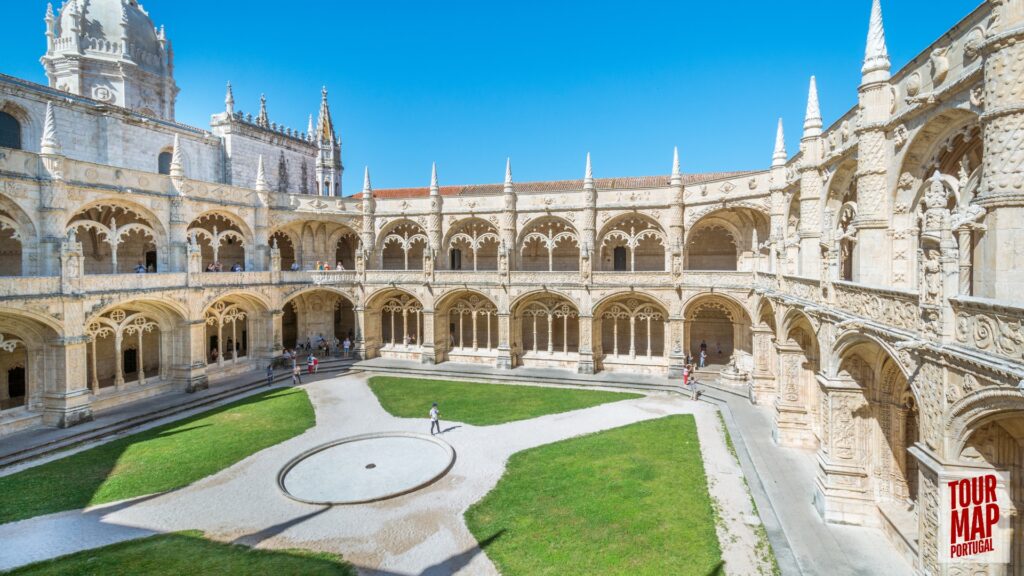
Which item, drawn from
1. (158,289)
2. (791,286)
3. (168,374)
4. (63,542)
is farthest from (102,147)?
(791,286)

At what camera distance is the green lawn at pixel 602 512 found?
9984 mm

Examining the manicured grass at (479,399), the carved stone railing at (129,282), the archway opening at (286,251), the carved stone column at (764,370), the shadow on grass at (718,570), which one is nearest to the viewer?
the shadow on grass at (718,570)

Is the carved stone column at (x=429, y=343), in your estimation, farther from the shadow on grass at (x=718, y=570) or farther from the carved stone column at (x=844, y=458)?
the shadow on grass at (x=718, y=570)

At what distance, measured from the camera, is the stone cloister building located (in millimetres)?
7965

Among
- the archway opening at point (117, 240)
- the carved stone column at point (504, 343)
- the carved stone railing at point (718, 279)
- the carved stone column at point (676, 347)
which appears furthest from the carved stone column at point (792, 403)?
the archway opening at point (117, 240)

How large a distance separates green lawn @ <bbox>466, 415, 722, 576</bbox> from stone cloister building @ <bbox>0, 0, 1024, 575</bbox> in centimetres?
346

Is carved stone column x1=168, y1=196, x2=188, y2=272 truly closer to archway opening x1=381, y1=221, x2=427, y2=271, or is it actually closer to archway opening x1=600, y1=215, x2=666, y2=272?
archway opening x1=381, y1=221, x2=427, y2=271

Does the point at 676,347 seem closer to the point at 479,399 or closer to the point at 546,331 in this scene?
the point at 546,331

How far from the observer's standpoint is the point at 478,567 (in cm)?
993

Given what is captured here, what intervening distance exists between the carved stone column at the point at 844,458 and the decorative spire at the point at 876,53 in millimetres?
7141

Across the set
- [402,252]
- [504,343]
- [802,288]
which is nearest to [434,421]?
[504,343]

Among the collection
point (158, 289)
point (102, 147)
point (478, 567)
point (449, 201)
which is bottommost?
point (478, 567)

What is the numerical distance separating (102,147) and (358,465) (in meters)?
22.1

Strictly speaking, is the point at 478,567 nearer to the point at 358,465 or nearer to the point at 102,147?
the point at 358,465
